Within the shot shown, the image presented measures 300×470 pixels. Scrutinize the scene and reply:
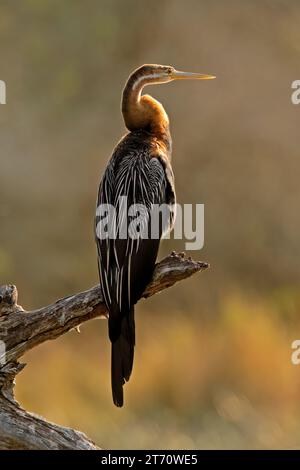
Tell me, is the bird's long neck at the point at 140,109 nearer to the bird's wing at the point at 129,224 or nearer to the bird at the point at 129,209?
the bird at the point at 129,209

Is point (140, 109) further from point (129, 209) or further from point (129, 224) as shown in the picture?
point (129, 224)

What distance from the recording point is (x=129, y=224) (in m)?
4.52

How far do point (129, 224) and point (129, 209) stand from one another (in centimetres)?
11

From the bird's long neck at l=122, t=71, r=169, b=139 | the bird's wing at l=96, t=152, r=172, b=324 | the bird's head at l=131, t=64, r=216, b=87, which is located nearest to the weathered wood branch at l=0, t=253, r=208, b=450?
A: the bird's wing at l=96, t=152, r=172, b=324

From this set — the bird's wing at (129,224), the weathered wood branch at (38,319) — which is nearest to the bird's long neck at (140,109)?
the bird's wing at (129,224)

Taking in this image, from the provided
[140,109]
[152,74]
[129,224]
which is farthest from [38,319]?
[152,74]

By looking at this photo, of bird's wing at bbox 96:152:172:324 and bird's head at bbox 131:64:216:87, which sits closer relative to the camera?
bird's wing at bbox 96:152:172:324

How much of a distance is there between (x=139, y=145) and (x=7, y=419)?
1559 mm

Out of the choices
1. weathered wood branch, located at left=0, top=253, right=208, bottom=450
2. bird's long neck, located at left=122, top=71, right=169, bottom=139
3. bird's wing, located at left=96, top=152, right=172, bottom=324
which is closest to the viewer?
weathered wood branch, located at left=0, top=253, right=208, bottom=450

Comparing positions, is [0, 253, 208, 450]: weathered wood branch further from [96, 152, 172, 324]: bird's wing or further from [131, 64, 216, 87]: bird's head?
[131, 64, 216, 87]: bird's head

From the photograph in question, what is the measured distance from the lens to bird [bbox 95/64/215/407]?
4.40 m

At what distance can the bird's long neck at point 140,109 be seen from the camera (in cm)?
504
